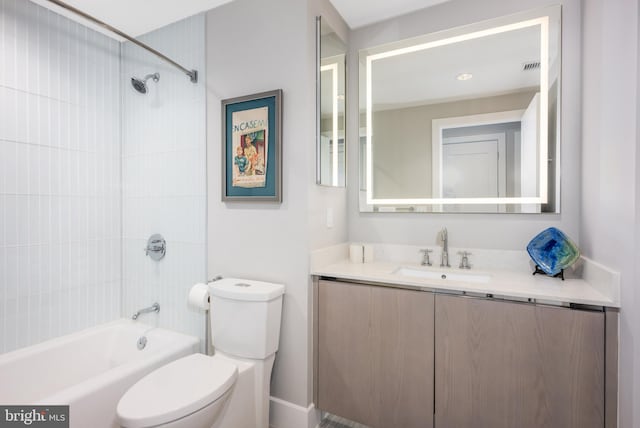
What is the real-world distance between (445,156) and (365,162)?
1.66 feet

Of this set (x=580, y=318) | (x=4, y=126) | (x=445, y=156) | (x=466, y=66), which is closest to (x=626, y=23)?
(x=466, y=66)

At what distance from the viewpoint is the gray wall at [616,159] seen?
104cm

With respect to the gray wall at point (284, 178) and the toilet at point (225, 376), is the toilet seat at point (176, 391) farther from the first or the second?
the gray wall at point (284, 178)

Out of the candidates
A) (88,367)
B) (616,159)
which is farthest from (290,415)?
(616,159)

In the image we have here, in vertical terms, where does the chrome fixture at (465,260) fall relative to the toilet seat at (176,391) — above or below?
above

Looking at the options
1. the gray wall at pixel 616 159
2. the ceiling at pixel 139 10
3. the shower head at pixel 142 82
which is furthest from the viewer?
the shower head at pixel 142 82

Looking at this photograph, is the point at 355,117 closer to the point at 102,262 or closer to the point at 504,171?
the point at 504,171

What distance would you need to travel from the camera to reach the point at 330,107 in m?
1.89

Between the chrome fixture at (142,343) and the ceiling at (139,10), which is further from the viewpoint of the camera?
the chrome fixture at (142,343)

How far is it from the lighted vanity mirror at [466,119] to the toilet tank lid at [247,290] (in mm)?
836

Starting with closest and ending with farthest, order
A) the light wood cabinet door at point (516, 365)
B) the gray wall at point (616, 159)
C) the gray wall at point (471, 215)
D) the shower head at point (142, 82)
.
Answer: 1. the gray wall at point (616, 159)
2. the light wood cabinet door at point (516, 365)
3. the gray wall at point (471, 215)
4. the shower head at point (142, 82)

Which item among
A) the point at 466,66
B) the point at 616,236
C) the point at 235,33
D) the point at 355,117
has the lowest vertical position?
the point at 616,236

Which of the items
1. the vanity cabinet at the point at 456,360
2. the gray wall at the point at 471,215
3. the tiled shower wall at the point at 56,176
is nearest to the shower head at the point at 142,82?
the tiled shower wall at the point at 56,176

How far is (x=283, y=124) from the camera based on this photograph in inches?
68.7
